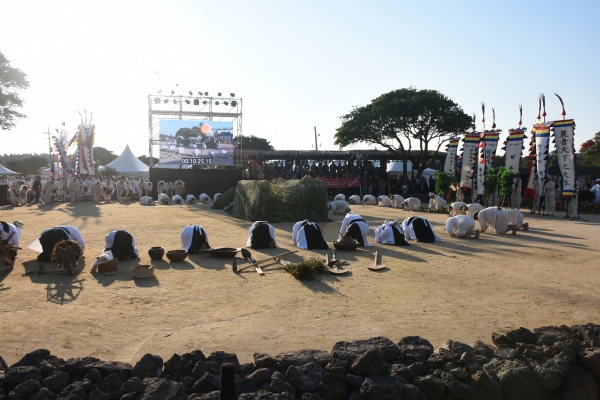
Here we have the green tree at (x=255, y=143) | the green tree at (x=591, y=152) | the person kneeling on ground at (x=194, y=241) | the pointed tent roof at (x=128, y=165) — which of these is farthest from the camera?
the green tree at (x=255, y=143)

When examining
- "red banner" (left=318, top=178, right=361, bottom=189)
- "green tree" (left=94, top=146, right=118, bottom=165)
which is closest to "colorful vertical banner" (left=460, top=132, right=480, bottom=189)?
"red banner" (left=318, top=178, right=361, bottom=189)

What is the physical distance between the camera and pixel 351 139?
3362cm

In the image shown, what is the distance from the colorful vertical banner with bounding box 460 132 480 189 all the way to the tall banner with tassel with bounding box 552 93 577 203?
422 centimetres

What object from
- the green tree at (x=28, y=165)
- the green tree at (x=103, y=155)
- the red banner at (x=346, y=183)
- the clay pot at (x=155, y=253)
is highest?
the green tree at (x=103, y=155)

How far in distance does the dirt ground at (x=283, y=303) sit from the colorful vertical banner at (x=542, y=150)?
30.2ft

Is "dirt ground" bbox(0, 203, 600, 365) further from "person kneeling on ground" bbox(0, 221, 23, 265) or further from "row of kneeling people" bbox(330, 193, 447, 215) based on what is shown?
"row of kneeling people" bbox(330, 193, 447, 215)

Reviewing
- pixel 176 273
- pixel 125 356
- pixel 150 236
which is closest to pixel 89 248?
pixel 150 236

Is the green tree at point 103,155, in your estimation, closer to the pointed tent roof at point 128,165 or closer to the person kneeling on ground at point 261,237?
the pointed tent roof at point 128,165

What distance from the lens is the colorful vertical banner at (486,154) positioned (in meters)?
20.4

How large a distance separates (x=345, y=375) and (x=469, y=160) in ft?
63.6

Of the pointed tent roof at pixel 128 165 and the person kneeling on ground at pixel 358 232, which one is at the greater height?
the pointed tent roof at pixel 128 165

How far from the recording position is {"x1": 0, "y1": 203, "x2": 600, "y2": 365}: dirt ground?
4.72 meters

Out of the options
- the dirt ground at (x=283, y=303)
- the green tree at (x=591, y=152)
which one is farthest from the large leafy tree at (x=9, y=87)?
the green tree at (x=591, y=152)

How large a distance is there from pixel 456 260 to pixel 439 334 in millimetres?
4525
